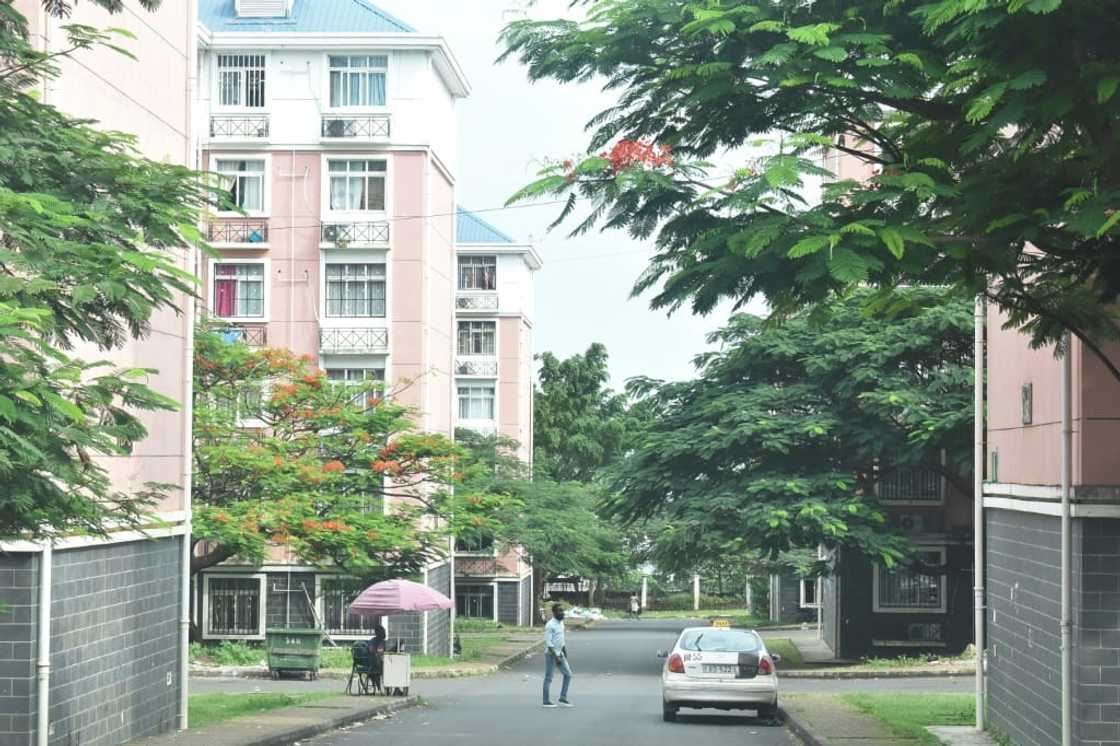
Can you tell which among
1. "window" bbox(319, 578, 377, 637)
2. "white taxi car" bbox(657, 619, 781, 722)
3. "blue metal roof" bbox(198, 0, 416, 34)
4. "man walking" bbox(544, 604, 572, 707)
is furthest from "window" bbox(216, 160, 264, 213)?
"white taxi car" bbox(657, 619, 781, 722)

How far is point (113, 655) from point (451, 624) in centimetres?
2917

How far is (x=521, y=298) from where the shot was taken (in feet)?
240

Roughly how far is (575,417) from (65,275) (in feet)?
229

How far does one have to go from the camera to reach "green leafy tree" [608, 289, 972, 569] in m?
36.9

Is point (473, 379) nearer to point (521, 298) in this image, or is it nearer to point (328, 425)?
point (521, 298)

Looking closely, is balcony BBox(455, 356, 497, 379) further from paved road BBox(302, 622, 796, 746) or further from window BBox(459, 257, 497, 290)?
paved road BBox(302, 622, 796, 746)

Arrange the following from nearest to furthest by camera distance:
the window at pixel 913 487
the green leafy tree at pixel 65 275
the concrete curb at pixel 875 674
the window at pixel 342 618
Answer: the green leafy tree at pixel 65 275 < the concrete curb at pixel 875 674 < the window at pixel 913 487 < the window at pixel 342 618

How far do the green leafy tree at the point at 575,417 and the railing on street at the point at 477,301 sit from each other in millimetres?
9193

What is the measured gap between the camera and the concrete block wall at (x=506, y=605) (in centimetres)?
6956

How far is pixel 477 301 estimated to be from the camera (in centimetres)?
7194

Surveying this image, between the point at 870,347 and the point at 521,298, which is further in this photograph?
the point at 521,298

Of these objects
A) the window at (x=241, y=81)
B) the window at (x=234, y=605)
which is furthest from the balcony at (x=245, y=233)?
the window at (x=234, y=605)

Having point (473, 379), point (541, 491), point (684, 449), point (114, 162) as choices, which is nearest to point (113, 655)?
point (114, 162)

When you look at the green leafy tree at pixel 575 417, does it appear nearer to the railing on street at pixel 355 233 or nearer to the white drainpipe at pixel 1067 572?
the railing on street at pixel 355 233
